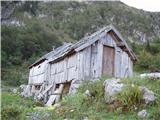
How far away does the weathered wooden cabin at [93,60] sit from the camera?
2103cm

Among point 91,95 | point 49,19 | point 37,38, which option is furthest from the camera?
point 49,19

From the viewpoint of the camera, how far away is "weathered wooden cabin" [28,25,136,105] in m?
21.0

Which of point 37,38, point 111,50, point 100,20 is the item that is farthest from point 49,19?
point 111,50

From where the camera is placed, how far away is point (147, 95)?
1187 centimetres

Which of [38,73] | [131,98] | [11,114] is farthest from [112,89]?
[38,73]

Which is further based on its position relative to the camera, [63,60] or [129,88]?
[63,60]

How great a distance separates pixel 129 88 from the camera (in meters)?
12.0

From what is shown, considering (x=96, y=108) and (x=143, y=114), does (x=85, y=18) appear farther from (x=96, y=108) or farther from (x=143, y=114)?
(x=143, y=114)

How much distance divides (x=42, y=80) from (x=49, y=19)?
7263cm

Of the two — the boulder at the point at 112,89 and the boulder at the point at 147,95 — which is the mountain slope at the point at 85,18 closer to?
the boulder at the point at 112,89

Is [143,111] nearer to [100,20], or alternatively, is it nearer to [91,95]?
[91,95]

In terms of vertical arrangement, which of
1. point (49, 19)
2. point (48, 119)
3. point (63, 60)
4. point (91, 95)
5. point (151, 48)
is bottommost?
point (48, 119)

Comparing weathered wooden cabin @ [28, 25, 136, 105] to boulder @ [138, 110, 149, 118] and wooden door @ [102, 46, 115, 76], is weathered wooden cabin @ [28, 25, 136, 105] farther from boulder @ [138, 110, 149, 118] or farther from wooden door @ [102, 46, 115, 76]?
boulder @ [138, 110, 149, 118]

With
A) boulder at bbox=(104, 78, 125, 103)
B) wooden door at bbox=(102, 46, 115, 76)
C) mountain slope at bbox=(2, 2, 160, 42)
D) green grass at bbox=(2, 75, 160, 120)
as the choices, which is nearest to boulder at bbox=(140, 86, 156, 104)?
green grass at bbox=(2, 75, 160, 120)
